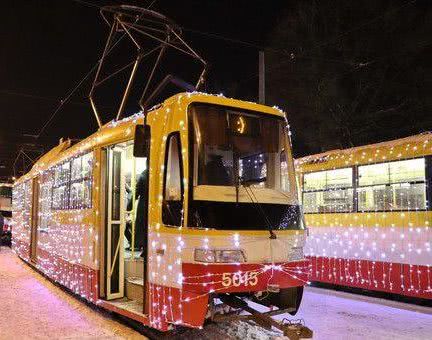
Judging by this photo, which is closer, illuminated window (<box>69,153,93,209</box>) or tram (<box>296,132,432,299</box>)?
illuminated window (<box>69,153,93,209</box>)

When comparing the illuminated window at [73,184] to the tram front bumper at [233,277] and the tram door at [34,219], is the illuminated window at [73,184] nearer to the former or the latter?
the tram door at [34,219]

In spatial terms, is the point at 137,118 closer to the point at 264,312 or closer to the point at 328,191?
the point at 264,312

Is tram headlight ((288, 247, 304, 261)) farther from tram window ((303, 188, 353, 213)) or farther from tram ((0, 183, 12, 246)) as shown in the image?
tram ((0, 183, 12, 246))

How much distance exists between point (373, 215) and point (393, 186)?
2.54ft

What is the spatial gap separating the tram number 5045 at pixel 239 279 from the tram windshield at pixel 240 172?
1.81 ft

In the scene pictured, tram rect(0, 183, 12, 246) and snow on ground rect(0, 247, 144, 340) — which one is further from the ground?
tram rect(0, 183, 12, 246)

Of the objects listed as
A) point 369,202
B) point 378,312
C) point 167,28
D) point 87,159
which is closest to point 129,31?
point 167,28

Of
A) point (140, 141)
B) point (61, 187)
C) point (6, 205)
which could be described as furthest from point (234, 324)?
point (6, 205)

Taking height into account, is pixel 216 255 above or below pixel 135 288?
above

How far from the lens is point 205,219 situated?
591 cm

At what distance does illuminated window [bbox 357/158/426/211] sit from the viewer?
30.8ft

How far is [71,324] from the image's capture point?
7699 millimetres

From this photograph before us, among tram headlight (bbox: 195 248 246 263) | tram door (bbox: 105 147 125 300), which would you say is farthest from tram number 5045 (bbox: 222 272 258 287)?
tram door (bbox: 105 147 125 300)

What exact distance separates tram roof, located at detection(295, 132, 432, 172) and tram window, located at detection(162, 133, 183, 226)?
17.4ft
